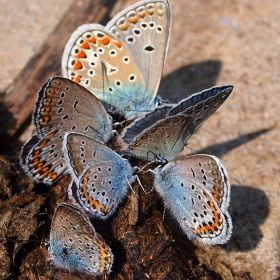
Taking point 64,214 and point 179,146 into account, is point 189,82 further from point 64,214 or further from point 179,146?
point 64,214

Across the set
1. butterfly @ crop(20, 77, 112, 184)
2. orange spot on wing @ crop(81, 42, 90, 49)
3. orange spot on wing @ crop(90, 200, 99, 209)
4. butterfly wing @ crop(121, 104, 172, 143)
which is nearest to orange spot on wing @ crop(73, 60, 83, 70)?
orange spot on wing @ crop(81, 42, 90, 49)

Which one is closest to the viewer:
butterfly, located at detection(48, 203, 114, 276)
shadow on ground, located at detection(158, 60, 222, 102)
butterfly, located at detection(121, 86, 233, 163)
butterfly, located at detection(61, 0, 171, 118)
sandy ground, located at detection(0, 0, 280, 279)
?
butterfly, located at detection(48, 203, 114, 276)

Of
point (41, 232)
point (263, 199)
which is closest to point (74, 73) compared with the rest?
point (41, 232)

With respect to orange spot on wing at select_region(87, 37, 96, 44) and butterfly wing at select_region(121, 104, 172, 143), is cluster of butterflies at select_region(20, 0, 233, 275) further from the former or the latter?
orange spot on wing at select_region(87, 37, 96, 44)

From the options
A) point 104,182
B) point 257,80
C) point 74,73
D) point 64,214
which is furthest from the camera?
point 257,80

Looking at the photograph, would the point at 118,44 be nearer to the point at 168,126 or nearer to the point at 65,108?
the point at 65,108
